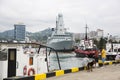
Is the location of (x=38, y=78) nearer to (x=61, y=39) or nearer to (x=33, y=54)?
(x=33, y=54)

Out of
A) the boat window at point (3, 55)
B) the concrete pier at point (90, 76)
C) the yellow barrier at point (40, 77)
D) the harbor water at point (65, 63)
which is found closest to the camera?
the boat window at point (3, 55)

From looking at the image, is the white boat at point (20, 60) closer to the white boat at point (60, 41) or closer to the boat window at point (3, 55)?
the boat window at point (3, 55)

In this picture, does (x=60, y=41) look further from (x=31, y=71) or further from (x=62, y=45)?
(x=31, y=71)

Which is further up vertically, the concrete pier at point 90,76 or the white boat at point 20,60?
the white boat at point 20,60

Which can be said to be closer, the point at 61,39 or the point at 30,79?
the point at 30,79

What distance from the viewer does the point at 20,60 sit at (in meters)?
14.8

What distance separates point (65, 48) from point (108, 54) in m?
83.7

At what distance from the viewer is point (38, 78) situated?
48.7 feet

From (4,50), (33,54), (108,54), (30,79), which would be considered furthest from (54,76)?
(108,54)

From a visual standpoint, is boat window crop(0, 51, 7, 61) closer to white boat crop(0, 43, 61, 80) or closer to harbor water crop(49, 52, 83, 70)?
white boat crop(0, 43, 61, 80)

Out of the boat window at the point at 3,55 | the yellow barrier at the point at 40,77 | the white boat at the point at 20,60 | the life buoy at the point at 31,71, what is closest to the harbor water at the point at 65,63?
the white boat at the point at 20,60

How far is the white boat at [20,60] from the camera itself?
1367cm

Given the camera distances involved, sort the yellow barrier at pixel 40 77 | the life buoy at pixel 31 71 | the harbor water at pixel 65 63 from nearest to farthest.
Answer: the yellow barrier at pixel 40 77 < the life buoy at pixel 31 71 < the harbor water at pixel 65 63

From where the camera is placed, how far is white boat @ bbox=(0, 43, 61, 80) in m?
13.7
